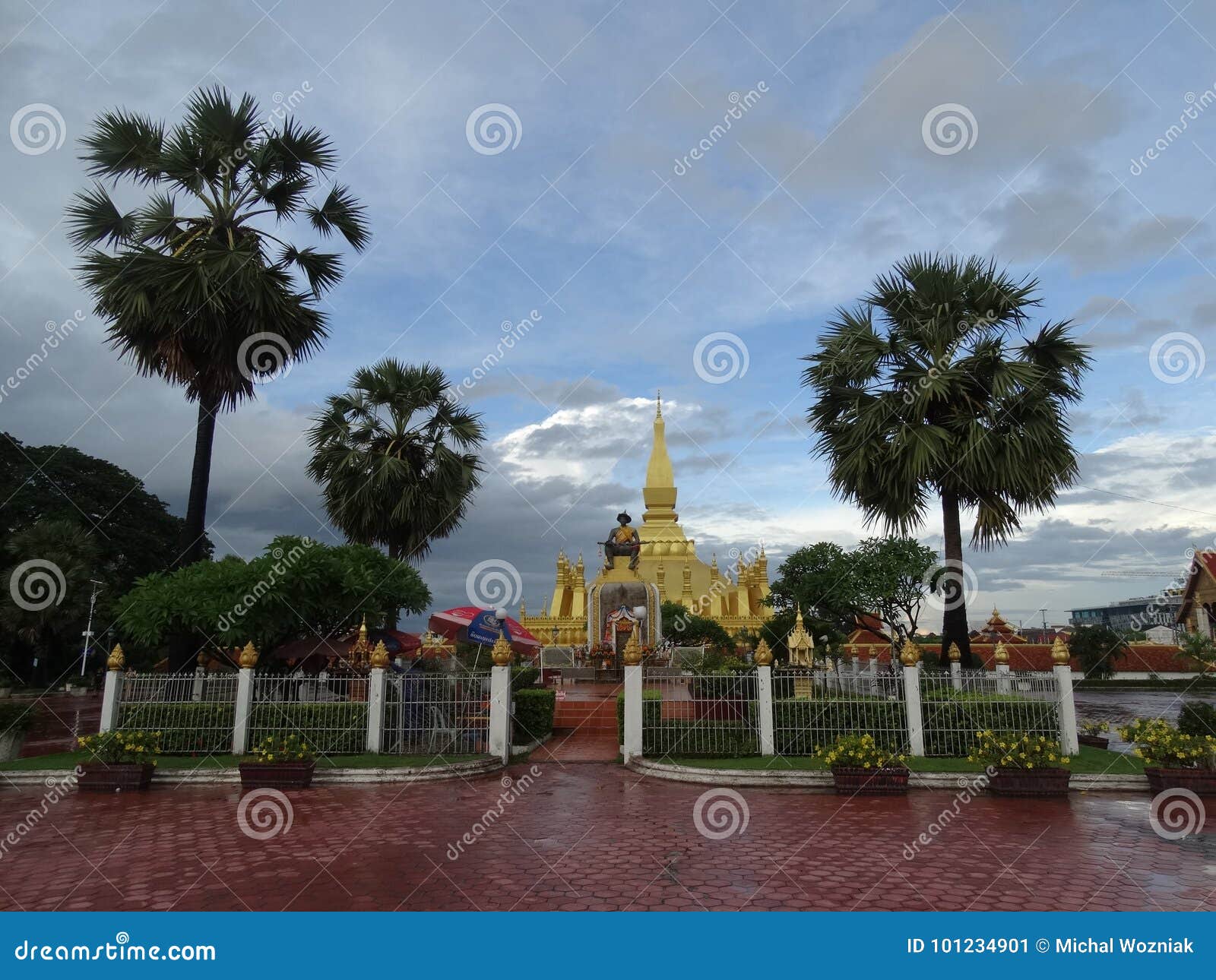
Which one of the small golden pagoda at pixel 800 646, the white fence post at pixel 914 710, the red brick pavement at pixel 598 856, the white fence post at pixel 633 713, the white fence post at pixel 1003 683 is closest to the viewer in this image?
the red brick pavement at pixel 598 856

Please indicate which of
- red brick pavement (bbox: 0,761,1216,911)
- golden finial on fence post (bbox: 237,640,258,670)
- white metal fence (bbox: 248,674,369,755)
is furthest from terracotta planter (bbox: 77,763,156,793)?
golden finial on fence post (bbox: 237,640,258,670)

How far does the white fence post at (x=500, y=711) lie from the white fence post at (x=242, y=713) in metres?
3.73

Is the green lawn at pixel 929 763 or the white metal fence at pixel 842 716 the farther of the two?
the white metal fence at pixel 842 716

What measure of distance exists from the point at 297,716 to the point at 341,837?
5.29 meters

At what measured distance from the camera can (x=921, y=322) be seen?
16.7 m

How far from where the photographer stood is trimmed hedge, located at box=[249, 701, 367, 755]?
40.4 ft

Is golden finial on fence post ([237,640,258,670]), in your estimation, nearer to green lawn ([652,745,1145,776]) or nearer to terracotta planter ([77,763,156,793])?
terracotta planter ([77,763,156,793])

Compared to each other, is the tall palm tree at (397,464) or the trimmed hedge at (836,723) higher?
the tall palm tree at (397,464)

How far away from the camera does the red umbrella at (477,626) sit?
1697cm

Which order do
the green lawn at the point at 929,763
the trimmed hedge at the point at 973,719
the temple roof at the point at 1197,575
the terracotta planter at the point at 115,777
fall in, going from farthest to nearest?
the temple roof at the point at 1197,575 < the trimmed hedge at the point at 973,719 < the green lawn at the point at 929,763 < the terracotta planter at the point at 115,777

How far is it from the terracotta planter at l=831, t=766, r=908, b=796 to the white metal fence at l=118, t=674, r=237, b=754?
9.16 m

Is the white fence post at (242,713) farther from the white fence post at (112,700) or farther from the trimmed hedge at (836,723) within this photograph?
the trimmed hedge at (836,723)

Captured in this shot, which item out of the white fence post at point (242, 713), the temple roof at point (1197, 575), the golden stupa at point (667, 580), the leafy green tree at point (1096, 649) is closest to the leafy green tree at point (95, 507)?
the golden stupa at point (667, 580)

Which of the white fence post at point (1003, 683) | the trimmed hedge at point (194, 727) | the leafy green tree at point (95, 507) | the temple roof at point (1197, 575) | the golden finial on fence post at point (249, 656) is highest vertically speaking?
the leafy green tree at point (95, 507)
